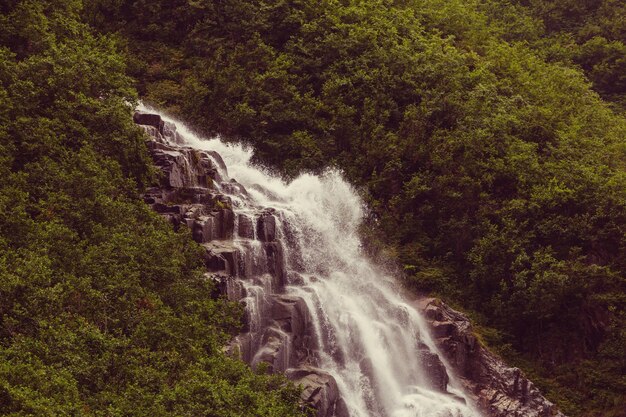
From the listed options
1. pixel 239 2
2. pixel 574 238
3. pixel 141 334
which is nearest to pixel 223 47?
pixel 239 2

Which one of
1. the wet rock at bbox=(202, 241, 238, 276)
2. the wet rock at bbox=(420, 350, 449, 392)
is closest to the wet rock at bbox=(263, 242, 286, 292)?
the wet rock at bbox=(202, 241, 238, 276)

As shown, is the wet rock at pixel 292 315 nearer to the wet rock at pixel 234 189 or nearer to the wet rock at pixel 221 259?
the wet rock at pixel 221 259

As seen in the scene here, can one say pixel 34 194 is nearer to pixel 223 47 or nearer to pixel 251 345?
pixel 251 345

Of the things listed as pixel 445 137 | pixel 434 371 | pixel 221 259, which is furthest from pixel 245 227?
pixel 445 137

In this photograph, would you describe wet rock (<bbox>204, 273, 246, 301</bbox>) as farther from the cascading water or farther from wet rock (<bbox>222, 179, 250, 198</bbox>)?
wet rock (<bbox>222, 179, 250, 198</bbox>)

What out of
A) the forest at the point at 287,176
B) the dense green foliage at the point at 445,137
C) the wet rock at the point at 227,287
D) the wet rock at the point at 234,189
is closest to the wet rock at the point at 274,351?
the forest at the point at 287,176

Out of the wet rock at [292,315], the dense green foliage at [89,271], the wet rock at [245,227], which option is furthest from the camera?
the wet rock at [245,227]
